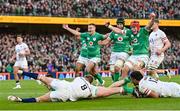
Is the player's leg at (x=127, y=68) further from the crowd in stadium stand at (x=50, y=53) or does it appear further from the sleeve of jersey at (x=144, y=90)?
the crowd in stadium stand at (x=50, y=53)

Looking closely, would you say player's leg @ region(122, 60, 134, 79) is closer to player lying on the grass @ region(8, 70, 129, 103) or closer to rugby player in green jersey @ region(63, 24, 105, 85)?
rugby player in green jersey @ region(63, 24, 105, 85)

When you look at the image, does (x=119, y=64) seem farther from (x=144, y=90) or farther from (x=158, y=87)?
(x=144, y=90)

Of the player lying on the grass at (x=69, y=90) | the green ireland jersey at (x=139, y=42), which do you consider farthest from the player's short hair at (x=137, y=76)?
the green ireland jersey at (x=139, y=42)

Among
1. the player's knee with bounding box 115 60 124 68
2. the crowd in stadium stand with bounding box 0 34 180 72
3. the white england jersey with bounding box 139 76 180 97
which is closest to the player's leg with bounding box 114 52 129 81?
the player's knee with bounding box 115 60 124 68

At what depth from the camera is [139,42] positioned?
67.1 ft

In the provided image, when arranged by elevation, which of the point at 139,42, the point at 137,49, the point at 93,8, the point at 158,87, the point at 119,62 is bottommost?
the point at 158,87

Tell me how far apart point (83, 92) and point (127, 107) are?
1.88m

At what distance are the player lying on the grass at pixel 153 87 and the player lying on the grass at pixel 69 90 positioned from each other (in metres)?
0.55

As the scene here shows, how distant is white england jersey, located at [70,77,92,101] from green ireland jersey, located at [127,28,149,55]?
5263 mm

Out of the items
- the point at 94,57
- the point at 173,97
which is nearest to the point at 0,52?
the point at 94,57

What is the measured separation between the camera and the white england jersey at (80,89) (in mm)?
15109

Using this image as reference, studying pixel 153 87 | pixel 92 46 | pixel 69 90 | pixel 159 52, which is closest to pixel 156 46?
pixel 159 52

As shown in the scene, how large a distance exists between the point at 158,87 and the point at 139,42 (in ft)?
15.6

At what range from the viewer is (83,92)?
15.3 metres
